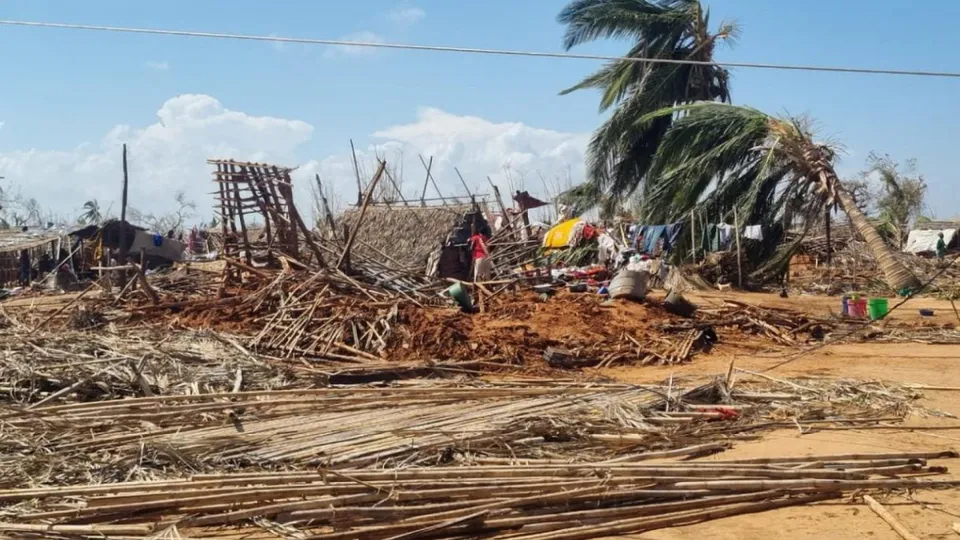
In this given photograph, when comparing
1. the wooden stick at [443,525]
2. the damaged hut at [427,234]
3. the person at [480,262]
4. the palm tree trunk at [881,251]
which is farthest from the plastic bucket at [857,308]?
the wooden stick at [443,525]

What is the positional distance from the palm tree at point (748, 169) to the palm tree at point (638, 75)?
3.41 m

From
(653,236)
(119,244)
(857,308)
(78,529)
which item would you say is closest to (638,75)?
(653,236)

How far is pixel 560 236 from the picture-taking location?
1745 cm

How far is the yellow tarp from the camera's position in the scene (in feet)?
56.8

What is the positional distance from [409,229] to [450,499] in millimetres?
15093

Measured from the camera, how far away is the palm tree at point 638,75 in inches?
838

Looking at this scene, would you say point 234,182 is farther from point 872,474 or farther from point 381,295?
point 872,474

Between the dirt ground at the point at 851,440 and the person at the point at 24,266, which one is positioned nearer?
the dirt ground at the point at 851,440

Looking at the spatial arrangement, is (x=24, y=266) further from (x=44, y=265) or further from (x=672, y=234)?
(x=672, y=234)

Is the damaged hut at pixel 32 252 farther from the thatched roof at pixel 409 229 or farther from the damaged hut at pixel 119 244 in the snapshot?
the thatched roof at pixel 409 229

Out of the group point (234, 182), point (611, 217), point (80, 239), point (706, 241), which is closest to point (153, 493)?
point (234, 182)

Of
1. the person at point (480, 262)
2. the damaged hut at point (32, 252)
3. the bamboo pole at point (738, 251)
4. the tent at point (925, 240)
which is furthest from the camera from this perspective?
the damaged hut at point (32, 252)

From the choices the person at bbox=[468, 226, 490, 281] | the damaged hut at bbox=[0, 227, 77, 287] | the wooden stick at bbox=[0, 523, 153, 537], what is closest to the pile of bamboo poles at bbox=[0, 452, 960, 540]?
the wooden stick at bbox=[0, 523, 153, 537]

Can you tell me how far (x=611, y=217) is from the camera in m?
23.0
